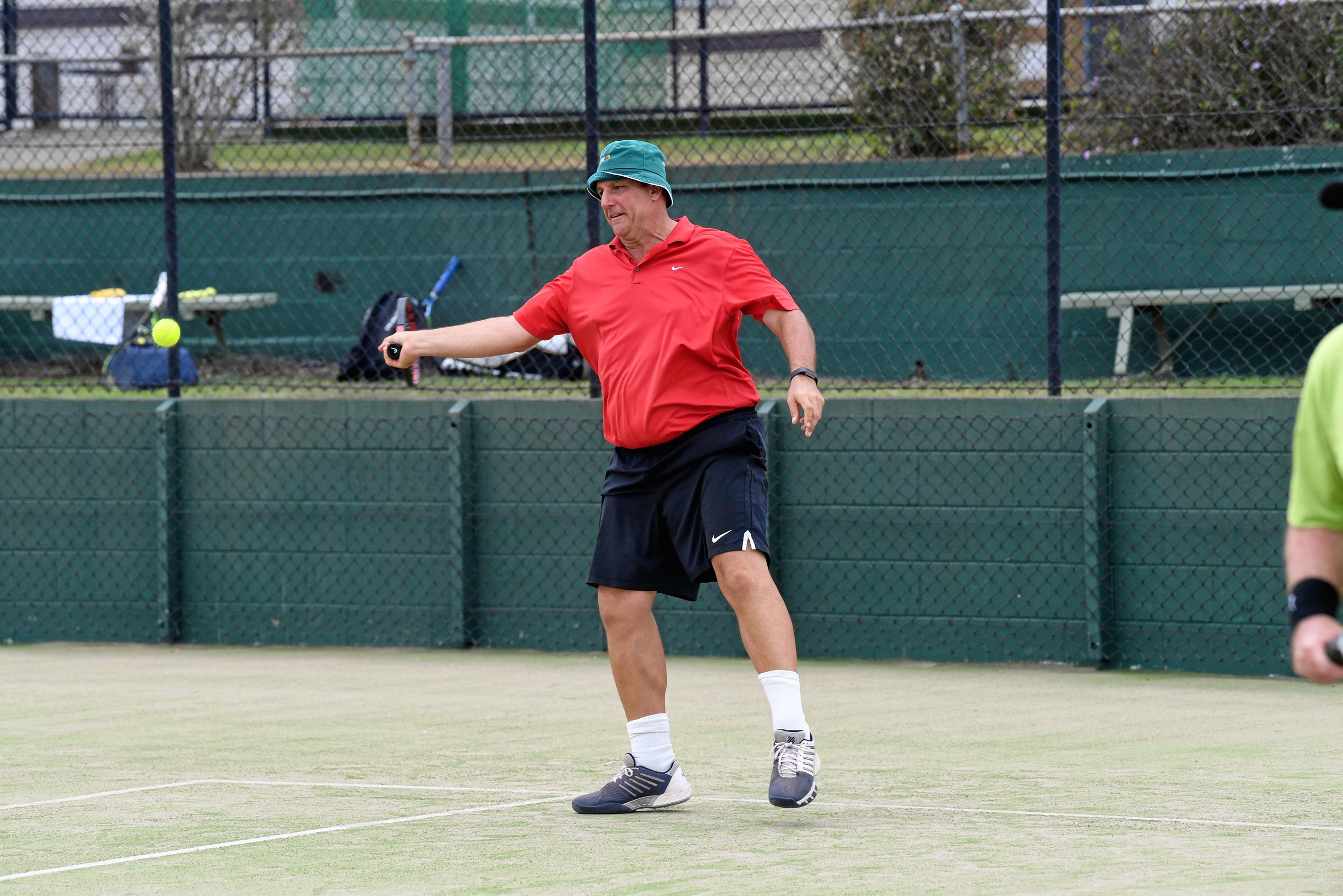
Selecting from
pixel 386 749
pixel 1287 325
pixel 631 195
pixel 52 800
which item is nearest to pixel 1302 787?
pixel 631 195

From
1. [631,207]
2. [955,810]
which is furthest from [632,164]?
[955,810]

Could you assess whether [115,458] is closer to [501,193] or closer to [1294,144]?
[501,193]

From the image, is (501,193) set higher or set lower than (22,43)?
lower

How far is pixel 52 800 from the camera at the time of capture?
5656 mm

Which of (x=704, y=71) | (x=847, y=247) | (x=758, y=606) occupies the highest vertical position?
(x=704, y=71)

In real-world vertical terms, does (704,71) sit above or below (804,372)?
above

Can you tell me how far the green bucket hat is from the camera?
213 inches

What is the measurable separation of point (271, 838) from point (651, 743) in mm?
1078

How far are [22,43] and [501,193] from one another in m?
7.12

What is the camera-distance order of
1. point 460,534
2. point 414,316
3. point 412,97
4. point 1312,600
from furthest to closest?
1. point 412,97
2. point 460,534
3. point 414,316
4. point 1312,600

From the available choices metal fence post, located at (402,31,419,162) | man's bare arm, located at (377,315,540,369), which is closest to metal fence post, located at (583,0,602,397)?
metal fence post, located at (402,31,419,162)

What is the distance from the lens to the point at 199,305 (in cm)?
1327

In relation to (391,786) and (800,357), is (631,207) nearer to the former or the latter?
(800,357)

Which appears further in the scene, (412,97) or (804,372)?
(412,97)
